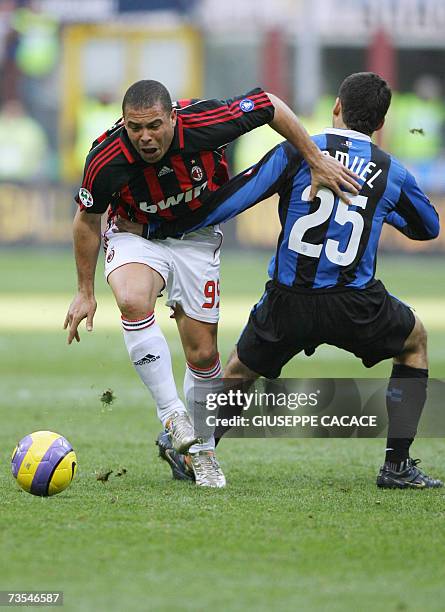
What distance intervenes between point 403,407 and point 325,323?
61 cm

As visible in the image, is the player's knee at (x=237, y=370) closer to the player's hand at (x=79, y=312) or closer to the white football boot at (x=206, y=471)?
the white football boot at (x=206, y=471)

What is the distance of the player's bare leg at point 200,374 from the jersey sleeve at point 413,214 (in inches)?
41.0

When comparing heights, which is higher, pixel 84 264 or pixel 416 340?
pixel 84 264

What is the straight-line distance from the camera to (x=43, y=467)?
5547 mm

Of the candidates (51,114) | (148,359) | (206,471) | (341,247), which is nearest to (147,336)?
(148,359)

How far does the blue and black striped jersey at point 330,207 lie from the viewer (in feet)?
19.1

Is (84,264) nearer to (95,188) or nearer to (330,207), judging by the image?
(95,188)

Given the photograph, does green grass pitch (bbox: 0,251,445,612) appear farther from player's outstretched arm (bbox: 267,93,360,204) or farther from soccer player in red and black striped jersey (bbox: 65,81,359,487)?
player's outstretched arm (bbox: 267,93,360,204)

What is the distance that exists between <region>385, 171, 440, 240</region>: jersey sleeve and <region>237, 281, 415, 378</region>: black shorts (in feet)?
1.07

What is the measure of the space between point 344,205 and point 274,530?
63.9 inches

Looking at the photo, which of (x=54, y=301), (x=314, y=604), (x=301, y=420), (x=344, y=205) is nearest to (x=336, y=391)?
(x=301, y=420)

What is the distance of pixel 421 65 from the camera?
30266 millimetres

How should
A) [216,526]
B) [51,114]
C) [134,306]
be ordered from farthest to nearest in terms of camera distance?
[51,114] → [134,306] → [216,526]

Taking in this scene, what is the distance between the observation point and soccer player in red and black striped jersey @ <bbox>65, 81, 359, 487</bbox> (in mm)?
5789
